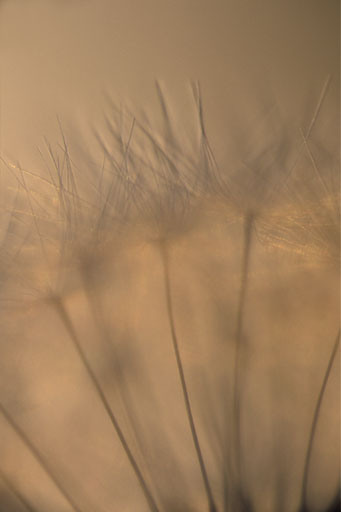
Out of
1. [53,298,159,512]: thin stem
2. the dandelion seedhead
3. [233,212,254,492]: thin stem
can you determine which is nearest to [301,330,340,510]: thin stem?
the dandelion seedhead

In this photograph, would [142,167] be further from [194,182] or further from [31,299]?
[31,299]

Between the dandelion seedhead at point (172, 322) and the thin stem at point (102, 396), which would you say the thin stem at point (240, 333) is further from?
the thin stem at point (102, 396)

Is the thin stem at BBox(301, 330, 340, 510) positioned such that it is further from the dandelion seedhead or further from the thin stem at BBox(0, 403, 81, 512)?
the thin stem at BBox(0, 403, 81, 512)

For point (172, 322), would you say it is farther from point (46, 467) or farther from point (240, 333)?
point (46, 467)

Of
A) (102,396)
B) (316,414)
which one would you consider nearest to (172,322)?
(102,396)

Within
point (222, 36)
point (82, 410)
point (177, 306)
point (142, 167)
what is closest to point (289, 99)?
point (222, 36)
